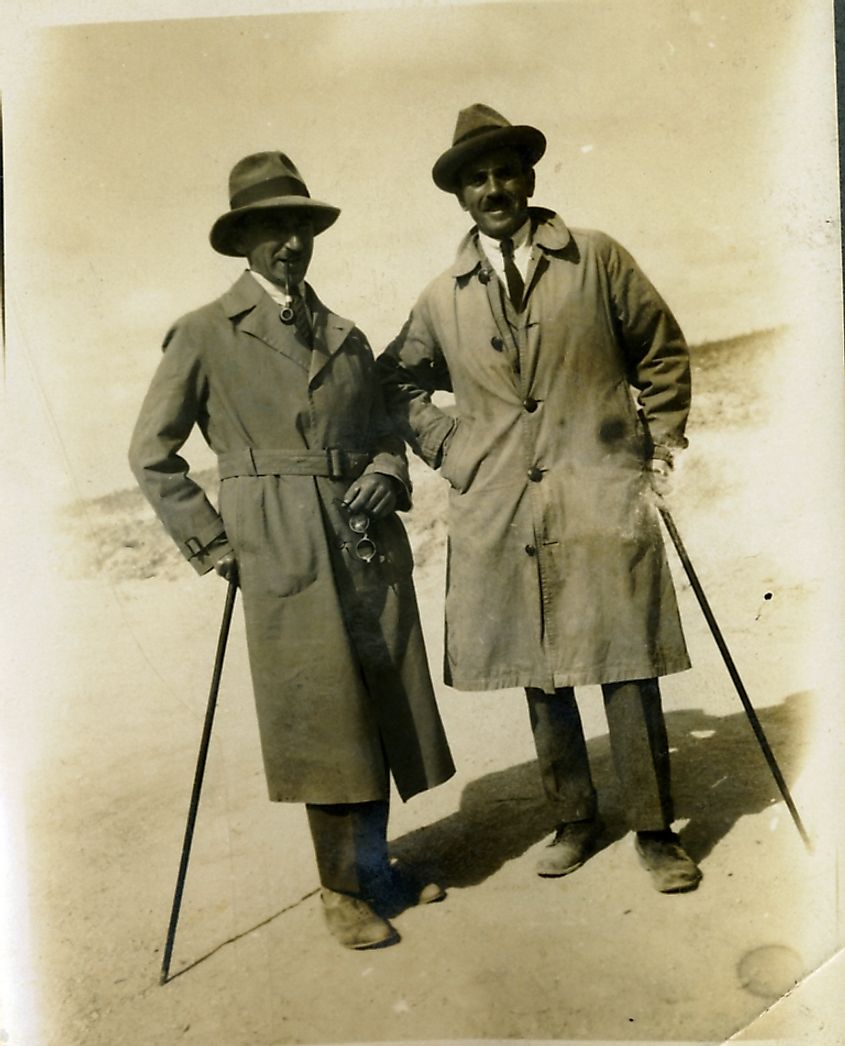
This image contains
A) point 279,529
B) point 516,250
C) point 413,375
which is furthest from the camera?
point 413,375

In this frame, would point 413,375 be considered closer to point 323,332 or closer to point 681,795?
point 323,332

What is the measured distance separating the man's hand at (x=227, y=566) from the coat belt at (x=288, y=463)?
0.80ft

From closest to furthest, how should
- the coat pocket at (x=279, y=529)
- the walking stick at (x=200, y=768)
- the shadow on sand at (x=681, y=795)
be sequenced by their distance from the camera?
the coat pocket at (x=279, y=529) → the walking stick at (x=200, y=768) → the shadow on sand at (x=681, y=795)

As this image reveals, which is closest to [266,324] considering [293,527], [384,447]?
[384,447]

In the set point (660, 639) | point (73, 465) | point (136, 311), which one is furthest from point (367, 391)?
point (660, 639)

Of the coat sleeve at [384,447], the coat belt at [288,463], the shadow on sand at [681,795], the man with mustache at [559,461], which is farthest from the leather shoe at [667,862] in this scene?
the coat belt at [288,463]

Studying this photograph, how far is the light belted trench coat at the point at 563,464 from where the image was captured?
122 inches

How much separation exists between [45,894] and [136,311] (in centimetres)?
187

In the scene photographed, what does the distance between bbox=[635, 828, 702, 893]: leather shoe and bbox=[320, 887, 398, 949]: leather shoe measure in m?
0.81

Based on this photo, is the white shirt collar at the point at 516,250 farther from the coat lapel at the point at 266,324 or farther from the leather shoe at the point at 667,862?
the leather shoe at the point at 667,862

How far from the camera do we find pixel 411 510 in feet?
10.9

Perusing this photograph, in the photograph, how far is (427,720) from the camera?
3.17 m

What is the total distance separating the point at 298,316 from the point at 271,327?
89 millimetres

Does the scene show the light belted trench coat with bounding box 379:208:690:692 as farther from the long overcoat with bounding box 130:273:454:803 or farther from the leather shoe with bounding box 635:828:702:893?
the leather shoe with bounding box 635:828:702:893
